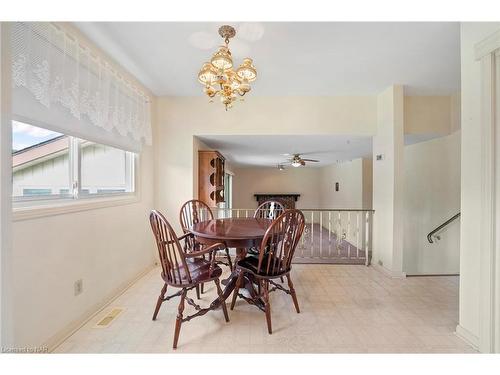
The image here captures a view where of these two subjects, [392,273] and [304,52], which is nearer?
[304,52]

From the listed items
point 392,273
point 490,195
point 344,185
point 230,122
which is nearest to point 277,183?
point 344,185

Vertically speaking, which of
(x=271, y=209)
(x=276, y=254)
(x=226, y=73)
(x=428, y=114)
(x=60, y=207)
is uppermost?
(x=428, y=114)

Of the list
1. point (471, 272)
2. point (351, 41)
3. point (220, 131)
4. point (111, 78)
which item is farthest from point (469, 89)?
point (111, 78)

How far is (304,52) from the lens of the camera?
2098mm

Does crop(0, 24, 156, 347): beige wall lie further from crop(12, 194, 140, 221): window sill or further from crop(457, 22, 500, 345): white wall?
crop(457, 22, 500, 345): white wall

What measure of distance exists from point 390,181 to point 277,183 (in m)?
6.37

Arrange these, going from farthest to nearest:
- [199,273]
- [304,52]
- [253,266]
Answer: [304,52] < [253,266] < [199,273]

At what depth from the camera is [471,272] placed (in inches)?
62.9

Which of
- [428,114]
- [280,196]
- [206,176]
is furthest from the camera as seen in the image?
[280,196]

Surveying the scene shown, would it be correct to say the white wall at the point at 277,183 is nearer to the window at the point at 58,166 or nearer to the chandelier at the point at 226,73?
the window at the point at 58,166

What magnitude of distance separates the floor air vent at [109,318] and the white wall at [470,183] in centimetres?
279

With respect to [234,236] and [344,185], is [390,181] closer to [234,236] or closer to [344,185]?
[234,236]

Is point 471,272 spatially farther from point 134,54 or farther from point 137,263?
point 134,54

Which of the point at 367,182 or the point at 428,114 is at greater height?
the point at 428,114
